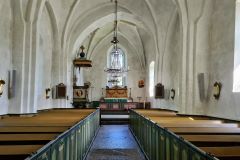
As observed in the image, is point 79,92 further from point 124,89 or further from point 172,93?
point 124,89

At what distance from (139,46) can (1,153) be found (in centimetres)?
2404

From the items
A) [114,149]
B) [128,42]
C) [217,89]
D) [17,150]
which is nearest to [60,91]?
[114,149]

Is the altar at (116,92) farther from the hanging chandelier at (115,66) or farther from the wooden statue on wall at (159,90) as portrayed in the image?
the wooden statue on wall at (159,90)

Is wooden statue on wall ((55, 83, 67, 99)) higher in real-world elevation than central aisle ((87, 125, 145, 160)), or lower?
higher

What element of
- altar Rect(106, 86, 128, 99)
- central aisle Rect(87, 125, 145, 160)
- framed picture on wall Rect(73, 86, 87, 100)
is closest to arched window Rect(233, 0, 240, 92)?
central aisle Rect(87, 125, 145, 160)

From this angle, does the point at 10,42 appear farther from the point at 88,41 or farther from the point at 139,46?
the point at 139,46

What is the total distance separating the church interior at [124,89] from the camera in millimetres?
5058

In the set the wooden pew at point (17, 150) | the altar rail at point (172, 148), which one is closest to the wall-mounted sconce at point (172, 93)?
the altar rail at point (172, 148)

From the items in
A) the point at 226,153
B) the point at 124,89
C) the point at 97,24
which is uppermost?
the point at 97,24

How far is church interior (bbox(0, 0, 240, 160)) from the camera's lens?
5.06 m

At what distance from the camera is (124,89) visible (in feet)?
86.0

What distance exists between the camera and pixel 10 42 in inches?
451

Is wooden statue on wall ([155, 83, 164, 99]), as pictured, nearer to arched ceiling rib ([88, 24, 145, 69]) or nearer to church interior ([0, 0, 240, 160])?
church interior ([0, 0, 240, 160])

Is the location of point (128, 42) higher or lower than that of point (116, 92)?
higher
